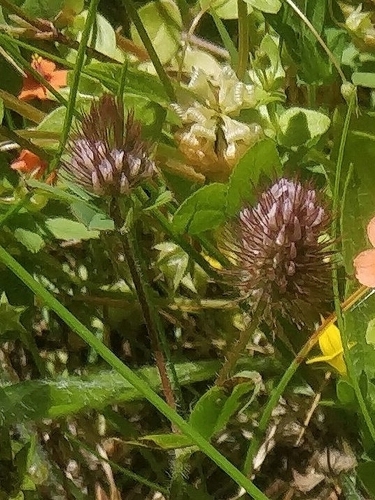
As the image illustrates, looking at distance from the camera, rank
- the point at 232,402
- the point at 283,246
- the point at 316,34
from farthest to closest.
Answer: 1. the point at 316,34
2. the point at 232,402
3. the point at 283,246

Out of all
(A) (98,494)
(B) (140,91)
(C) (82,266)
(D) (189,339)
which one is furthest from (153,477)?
(B) (140,91)

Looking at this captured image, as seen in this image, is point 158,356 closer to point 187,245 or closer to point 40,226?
point 187,245

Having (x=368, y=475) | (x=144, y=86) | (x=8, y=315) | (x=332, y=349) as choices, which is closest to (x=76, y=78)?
(x=144, y=86)

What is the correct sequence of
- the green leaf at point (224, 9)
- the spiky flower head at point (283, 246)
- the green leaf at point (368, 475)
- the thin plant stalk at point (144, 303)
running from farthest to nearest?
1. the green leaf at point (224, 9)
2. the green leaf at point (368, 475)
3. the thin plant stalk at point (144, 303)
4. the spiky flower head at point (283, 246)

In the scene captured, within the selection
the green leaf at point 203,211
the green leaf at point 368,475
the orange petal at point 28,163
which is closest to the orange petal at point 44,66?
the orange petal at point 28,163

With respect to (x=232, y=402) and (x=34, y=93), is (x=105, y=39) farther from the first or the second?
(x=232, y=402)

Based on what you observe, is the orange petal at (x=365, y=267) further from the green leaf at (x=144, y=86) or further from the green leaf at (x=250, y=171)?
the green leaf at (x=144, y=86)
